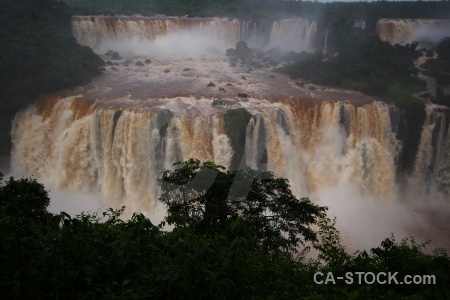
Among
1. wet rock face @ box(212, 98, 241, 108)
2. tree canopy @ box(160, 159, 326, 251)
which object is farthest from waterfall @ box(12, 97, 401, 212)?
tree canopy @ box(160, 159, 326, 251)

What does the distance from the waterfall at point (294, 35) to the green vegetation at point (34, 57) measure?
1588 cm

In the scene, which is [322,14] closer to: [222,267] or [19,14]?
[19,14]

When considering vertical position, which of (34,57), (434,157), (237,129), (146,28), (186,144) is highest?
(146,28)

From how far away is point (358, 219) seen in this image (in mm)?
15930

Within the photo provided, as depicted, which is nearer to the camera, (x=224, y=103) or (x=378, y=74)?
(x=224, y=103)

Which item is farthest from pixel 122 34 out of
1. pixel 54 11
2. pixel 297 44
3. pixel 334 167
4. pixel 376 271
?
pixel 376 271

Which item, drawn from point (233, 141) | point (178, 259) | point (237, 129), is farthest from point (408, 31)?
point (178, 259)

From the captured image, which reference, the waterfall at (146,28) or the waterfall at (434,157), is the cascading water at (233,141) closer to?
the waterfall at (434,157)

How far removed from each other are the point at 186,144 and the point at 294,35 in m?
21.6

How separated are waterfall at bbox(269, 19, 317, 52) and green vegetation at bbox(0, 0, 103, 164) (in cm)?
1588

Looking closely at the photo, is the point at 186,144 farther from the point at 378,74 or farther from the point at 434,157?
the point at 378,74

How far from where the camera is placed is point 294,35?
1326 inches

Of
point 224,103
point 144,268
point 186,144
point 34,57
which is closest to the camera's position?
point 144,268

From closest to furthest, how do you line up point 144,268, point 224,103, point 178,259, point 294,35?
point 178,259 → point 144,268 → point 224,103 → point 294,35
